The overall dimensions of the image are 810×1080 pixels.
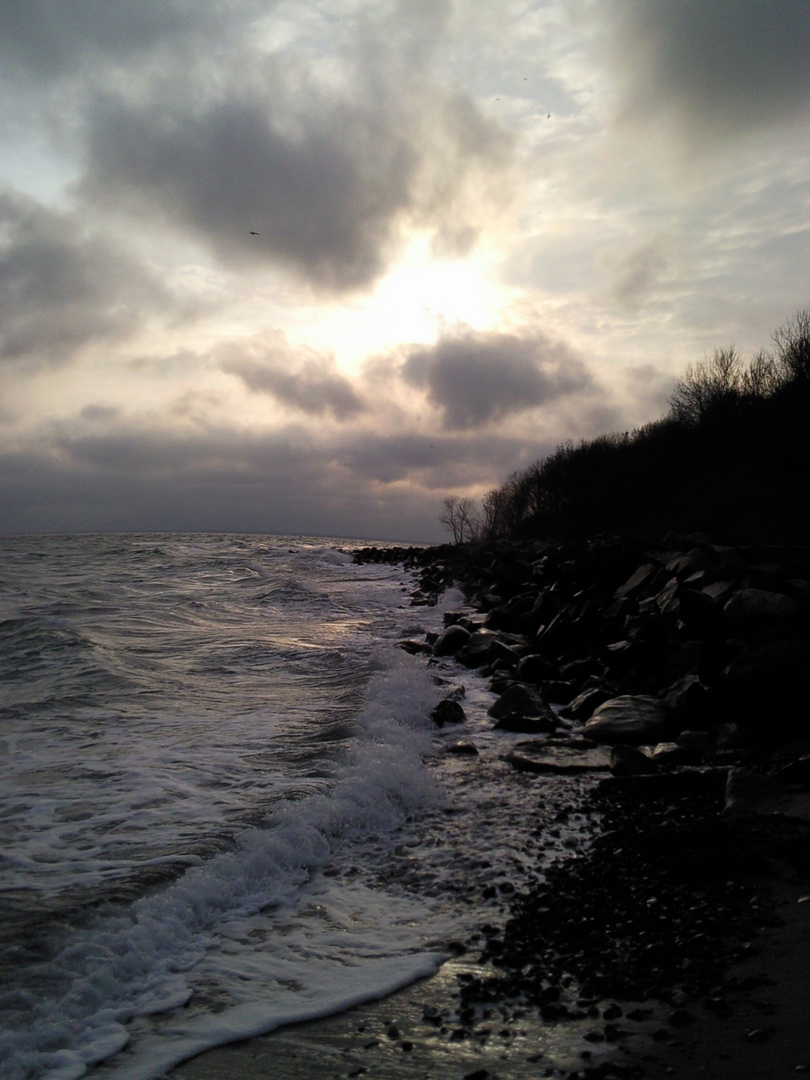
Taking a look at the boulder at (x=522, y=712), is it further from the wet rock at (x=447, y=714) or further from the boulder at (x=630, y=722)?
the boulder at (x=630, y=722)

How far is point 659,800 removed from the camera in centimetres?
627

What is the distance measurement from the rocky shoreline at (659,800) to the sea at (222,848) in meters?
0.52

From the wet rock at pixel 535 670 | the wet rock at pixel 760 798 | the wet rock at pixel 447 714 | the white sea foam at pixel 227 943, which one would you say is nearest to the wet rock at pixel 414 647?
the wet rock at pixel 535 670

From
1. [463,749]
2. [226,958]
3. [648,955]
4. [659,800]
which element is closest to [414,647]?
[463,749]

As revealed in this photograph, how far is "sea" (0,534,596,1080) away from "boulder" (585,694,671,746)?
1295 mm

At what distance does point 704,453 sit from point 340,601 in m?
23.0

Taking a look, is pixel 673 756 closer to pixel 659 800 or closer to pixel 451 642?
pixel 659 800

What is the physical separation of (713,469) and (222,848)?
36.2 m

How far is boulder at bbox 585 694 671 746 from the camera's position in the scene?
8312mm

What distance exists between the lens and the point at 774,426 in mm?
31984

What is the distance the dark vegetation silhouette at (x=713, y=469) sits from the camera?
90.6ft

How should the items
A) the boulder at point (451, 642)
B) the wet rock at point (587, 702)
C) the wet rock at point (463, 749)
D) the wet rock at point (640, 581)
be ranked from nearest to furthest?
the wet rock at point (463, 749), the wet rock at point (587, 702), the wet rock at point (640, 581), the boulder at point (451, 642)

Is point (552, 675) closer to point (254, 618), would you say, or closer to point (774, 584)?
point (774, 584)

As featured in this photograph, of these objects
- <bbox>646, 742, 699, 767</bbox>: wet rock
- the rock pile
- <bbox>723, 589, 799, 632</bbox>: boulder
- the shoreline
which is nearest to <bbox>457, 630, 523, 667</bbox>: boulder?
the rock pile
